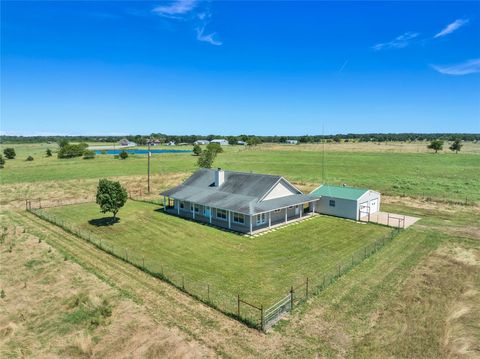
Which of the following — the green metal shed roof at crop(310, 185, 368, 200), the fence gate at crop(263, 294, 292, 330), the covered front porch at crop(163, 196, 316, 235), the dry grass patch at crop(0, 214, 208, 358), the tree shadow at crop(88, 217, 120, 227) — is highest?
the green metal shed roof at crop(310, 185, 368, 200)

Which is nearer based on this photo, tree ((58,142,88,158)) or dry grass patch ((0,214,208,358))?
dry grass patch ((0,214,208,358))

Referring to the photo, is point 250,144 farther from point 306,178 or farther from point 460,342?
point 460,342

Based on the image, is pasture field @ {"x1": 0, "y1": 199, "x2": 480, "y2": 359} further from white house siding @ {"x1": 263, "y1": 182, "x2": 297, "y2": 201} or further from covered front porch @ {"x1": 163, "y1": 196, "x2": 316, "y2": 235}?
white house siding @ {"x1": 263, "y1": 182, "x2": 297, "y2": 201}

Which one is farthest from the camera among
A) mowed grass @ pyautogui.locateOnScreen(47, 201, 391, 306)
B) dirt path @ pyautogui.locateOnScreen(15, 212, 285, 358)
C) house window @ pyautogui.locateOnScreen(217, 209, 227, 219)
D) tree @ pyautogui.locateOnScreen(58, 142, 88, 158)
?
tree @ pyautogui.locateOnScreen(58, 142, 88, 158)

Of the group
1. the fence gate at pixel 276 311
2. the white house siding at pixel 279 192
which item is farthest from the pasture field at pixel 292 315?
the white house siding at pixel 279 192

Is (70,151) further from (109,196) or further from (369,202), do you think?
(369,202)

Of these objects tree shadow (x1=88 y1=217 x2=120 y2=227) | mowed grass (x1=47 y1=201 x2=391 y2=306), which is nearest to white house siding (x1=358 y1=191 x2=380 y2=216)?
mowed grass (x1=47 y1=201 x2=391 y2=306)

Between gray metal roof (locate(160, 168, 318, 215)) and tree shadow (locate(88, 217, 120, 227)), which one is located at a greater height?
gray metal roof (locate(160, 168, 318, 215))
